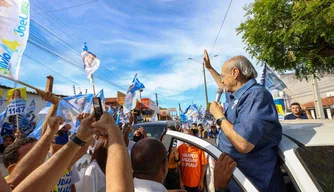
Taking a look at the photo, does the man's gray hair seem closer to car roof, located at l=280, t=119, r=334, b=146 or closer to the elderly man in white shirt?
car roof, located at l=280, t=119, r=334, b=146

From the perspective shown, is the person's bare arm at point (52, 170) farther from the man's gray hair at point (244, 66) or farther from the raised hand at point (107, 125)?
the man's gray hair at point (244, 66)

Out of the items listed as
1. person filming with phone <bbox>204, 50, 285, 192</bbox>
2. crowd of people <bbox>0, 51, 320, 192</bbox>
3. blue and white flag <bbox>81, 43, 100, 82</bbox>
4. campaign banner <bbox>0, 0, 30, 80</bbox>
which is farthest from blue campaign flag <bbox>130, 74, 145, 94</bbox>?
person filming with phone <bbox>204, 50, 285, 192</bbox>

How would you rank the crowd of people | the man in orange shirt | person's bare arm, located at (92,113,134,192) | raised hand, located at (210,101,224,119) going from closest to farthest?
person's bare arm, located at (92,113,134,192), the crowd of people, raised hand, located at (210,101,224,119), the man in orange shirt

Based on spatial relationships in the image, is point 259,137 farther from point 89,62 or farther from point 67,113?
point 67,113

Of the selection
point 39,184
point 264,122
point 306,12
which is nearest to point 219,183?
point 264,122

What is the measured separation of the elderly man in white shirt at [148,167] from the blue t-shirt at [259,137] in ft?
1.91

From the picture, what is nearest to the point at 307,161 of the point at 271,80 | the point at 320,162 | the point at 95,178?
the point at 320,162

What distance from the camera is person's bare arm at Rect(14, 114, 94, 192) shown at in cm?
146

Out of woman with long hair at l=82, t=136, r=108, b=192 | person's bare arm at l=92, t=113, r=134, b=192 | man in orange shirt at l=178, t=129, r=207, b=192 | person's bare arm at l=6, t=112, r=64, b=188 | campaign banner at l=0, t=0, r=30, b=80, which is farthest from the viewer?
man in orange shirt at l=178, t=129, r=207, b=192

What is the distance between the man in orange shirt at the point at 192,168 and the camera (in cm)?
464

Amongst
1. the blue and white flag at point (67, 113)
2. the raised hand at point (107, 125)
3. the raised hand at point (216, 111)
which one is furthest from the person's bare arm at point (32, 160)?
the blue and white flag at point (67, 113)

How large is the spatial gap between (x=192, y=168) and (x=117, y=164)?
3.80 metres

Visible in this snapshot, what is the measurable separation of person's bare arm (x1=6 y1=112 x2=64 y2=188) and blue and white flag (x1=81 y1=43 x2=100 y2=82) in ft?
3.89

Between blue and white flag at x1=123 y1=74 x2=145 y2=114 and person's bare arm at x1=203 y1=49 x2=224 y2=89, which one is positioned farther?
blue and white flag at x1=123 y1=74 x2=145 y2=114
